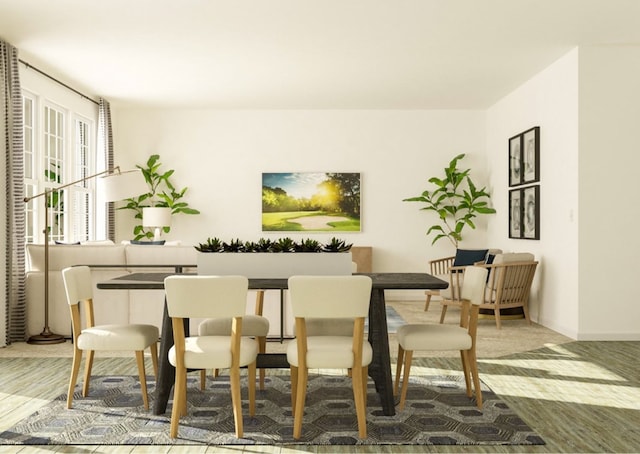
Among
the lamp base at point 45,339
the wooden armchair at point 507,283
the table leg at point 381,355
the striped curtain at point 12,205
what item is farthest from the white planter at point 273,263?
the wooden armchair at point 507,283

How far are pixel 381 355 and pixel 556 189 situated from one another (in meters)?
4.27

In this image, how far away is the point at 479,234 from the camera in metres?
11.0

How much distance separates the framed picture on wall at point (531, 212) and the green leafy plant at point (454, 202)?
141cm

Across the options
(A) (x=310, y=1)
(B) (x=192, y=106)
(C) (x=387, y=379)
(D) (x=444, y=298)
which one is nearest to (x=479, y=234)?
(D) (x=444, y=298)

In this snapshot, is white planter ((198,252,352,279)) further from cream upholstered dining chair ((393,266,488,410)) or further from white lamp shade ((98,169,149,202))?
white lamp shade ((98,169,149,202))

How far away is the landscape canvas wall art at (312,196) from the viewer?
1086cm

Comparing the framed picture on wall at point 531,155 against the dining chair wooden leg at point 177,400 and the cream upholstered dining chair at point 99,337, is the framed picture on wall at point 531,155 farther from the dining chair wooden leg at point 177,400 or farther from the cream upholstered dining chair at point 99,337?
the dining chair wooden leg at point 177,400

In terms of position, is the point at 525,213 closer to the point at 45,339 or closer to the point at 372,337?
the point at 372,337

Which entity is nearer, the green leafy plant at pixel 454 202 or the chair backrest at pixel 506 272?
the chair backrest at pixel 506 272

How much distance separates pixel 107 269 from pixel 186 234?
13.3ft

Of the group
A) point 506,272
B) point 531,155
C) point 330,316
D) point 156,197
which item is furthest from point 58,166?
point 330,316

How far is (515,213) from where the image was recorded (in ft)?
30.3

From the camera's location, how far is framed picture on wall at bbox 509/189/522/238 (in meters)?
9.01

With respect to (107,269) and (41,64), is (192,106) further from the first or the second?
(107,269)
